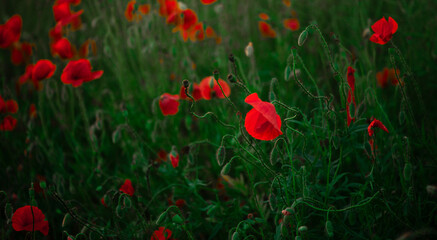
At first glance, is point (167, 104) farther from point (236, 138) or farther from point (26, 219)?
point (26, 219)

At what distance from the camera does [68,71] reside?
156 centimetres

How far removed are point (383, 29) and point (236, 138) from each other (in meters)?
0.62

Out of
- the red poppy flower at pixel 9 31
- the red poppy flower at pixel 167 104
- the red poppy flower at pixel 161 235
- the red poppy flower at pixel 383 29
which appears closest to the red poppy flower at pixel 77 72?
the red poppy flower at pixel 167 104

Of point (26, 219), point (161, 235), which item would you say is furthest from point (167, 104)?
point (26, 219)

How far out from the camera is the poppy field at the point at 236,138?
1.18 m

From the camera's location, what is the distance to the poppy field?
1.18 metres

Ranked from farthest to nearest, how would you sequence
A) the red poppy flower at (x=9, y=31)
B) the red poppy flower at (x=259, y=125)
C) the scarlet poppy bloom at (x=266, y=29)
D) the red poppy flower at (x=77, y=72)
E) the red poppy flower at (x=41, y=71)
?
the scarlet poppy bloom at (x=266, y=29) → the red poppy flower at (x=9, y=31) → the red poppy flower at (x=41, y=71) → the red poppy flower at (x=77, y=72) → the red poppy flower at (x=259, y=125)

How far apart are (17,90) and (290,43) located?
2057mm

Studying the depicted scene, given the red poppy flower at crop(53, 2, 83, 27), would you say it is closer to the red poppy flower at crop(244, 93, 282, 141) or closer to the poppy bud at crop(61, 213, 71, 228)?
the poppy bud at crop(61, 213, 71, 228)

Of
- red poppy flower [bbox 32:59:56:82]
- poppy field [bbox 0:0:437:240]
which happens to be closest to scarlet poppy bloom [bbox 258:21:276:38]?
poppy field [bbox 0:0:437:240]

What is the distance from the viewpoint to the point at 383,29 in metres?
1.18

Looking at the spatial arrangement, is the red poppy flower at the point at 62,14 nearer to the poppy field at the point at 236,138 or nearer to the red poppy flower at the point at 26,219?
the poppy field at the point at 236,138

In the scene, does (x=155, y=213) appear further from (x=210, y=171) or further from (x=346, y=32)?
(x=346, y=32)

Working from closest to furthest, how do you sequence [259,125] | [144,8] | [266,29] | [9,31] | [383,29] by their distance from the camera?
[259,125], [383,29], [9,31], [144,8], [266,29]
